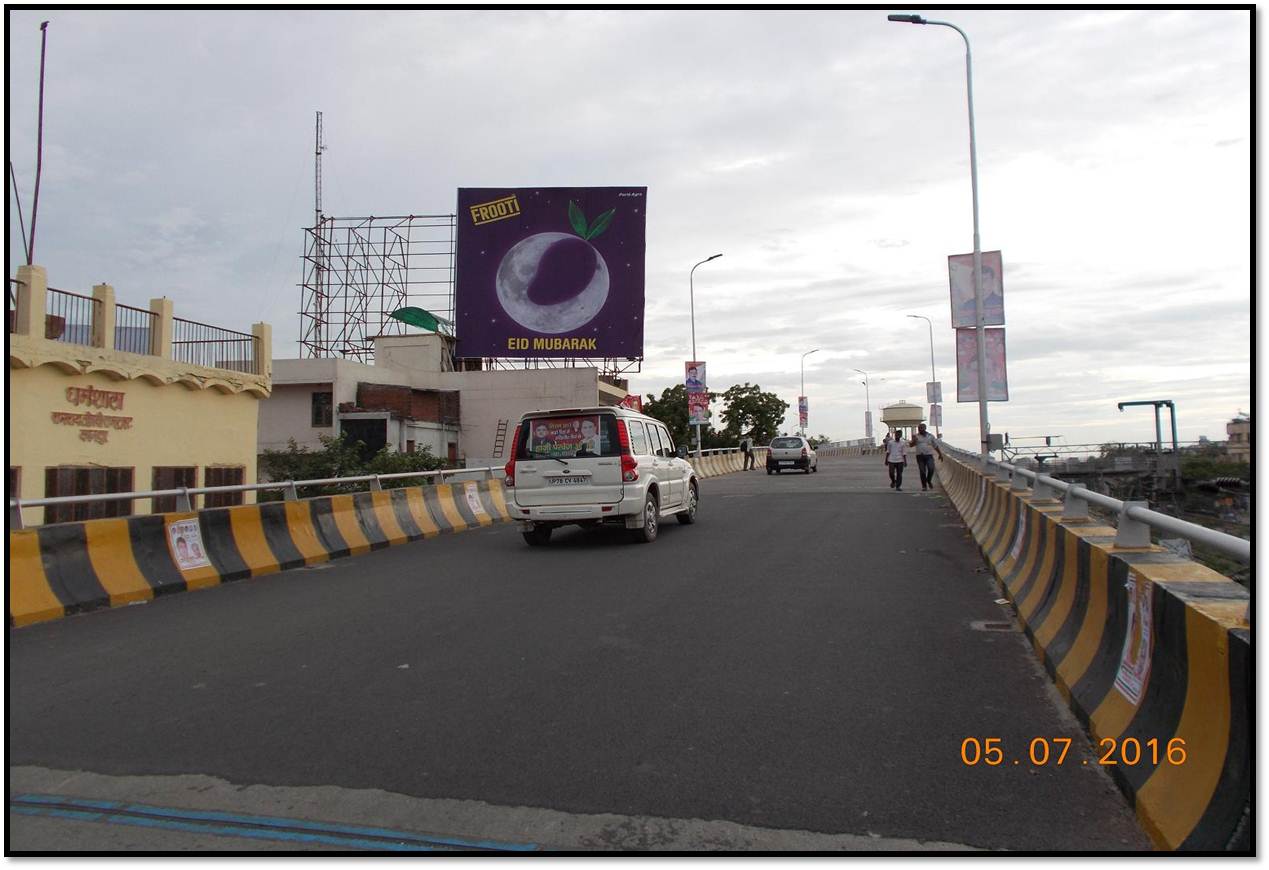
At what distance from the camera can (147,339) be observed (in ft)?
64.8

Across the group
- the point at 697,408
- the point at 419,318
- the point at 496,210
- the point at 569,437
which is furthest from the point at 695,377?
the point at 569,437

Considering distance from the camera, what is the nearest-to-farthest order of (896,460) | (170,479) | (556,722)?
(556,722)
(170,479)
(896,460)

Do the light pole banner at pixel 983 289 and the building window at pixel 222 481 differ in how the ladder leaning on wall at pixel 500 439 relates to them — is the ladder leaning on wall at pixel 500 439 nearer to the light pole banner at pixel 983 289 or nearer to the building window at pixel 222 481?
the building window at pixel 222 481

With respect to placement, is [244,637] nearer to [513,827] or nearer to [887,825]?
[513,827]

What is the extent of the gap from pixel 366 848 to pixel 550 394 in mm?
42154

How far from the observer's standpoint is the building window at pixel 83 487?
16.8 metres

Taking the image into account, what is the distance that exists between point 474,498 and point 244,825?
13.0m

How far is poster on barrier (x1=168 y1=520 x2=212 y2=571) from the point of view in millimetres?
9594

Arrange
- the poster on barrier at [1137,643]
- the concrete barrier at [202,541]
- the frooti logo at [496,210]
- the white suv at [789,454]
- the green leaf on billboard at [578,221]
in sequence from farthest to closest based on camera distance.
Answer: the white suv at [789,454] < the frooti logo at [496,210] < the green leaf on billboard at [578,221] < the concrete barrier at [202,541] < the poster on barrier at [1137,643]

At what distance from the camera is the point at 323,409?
40812 millimetres

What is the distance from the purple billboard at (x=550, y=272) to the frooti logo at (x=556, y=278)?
4cm

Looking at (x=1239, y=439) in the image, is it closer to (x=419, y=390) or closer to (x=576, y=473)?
(x=576, y=473)

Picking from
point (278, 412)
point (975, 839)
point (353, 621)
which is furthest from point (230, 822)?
point (278, 412)
